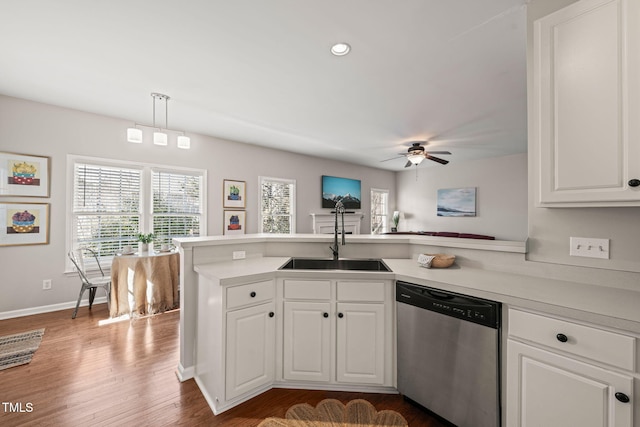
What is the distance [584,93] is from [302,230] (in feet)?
17.3

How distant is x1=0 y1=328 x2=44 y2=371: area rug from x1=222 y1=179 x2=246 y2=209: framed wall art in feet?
9.31

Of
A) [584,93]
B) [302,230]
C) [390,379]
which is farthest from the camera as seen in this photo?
[302,230]

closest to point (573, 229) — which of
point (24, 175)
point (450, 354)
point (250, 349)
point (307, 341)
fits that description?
point (450, 354)

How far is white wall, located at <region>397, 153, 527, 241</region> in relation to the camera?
20.1ft

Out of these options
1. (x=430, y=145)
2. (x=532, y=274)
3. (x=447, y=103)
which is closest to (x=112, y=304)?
(x=532, y=274)

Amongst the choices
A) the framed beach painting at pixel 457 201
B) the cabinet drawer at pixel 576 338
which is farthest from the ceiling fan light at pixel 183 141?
the framed beach painting at pixel 457 201

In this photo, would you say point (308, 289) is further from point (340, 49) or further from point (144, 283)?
point (144, 283)

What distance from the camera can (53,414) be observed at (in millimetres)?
1768

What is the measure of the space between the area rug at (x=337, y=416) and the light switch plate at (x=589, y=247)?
1443 mm

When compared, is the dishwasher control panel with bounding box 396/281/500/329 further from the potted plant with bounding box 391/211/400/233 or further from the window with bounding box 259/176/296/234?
the potted plant with bounding box 391/211/400/233

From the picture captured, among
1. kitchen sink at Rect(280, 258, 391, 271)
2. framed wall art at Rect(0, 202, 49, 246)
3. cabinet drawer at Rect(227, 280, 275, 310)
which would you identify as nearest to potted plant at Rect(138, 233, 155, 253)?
framed wall art at Rect(0, 202, 49, 246)

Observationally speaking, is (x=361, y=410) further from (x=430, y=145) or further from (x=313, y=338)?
(x=430, y=145)

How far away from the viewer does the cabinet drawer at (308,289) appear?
1970 millimetres

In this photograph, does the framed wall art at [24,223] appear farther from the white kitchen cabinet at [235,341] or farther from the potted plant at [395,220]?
the potted plant at [395,220]
